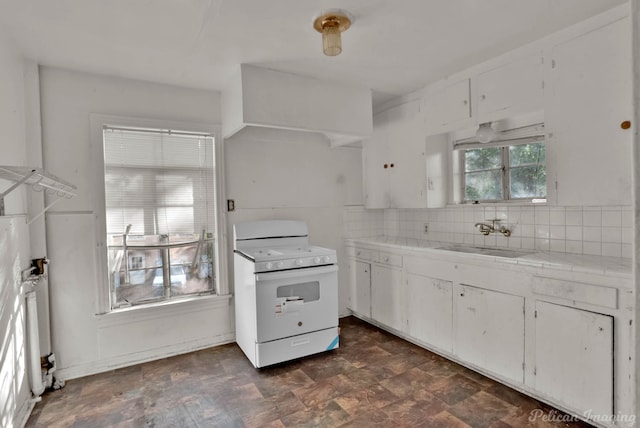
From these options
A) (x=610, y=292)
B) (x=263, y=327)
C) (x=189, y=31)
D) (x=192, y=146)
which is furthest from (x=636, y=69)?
(x=192, y=146)

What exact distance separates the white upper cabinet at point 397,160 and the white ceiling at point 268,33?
616 millimetres

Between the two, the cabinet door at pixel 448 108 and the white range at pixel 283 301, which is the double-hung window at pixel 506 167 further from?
the white range at pixel 283 301

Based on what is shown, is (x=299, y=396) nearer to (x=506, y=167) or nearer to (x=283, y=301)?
(x=283, y=301)

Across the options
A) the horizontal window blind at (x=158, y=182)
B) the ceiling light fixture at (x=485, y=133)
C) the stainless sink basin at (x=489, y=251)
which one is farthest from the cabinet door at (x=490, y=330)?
the horizontal window blind at (x=158, y=182)

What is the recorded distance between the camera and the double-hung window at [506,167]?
2.78m

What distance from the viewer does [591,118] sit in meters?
2.11

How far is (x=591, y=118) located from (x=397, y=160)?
1668 millimetres

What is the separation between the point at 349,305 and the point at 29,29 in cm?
354

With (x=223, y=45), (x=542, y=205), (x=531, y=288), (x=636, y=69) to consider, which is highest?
(x=223, y=45)

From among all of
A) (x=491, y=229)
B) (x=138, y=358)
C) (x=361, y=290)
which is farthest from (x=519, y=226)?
(x=138, y=358)

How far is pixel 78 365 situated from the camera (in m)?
2.67

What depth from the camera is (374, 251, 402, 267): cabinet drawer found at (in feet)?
→ 10.6

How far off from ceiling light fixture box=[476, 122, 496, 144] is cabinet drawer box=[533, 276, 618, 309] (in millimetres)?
1251

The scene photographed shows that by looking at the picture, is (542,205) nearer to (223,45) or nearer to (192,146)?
(223,45)
